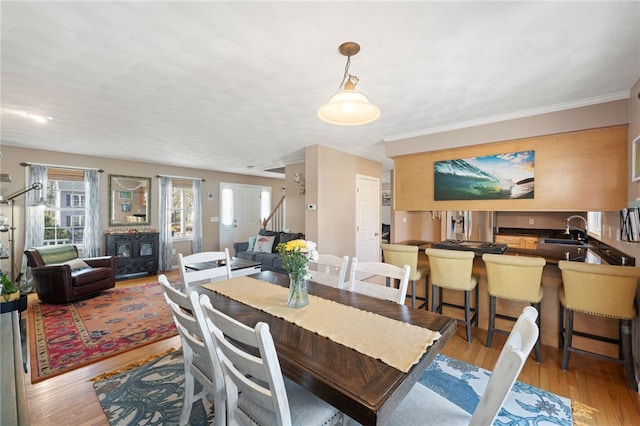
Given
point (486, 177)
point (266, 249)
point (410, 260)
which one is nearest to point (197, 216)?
point (266, 249)

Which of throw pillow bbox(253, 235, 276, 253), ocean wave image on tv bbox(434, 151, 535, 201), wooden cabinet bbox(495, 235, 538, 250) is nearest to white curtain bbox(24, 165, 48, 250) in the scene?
throw pillow bbox(253, 235, 276, 253)

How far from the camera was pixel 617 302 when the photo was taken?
212 centimetres

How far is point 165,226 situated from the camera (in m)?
6.07

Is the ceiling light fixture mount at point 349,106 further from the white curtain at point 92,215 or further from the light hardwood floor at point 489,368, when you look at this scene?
the white curtain at point 92,215

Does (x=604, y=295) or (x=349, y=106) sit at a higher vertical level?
(x=349, y=106)

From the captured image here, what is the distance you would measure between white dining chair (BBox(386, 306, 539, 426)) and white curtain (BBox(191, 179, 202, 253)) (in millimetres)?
6350

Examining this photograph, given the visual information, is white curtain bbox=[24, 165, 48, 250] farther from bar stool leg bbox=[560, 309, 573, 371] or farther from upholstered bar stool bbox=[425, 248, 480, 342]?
bar stool leg bbox=[560, 309, 573, 371]

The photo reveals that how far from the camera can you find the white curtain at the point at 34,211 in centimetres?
454

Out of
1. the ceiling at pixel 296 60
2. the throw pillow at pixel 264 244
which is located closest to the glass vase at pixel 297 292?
the ceiling at pixel 296 60

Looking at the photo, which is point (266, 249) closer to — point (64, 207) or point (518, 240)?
point (64, 207)

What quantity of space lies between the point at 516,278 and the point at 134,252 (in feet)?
20.8

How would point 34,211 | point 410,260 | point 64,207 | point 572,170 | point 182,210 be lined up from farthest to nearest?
point 182,210, point 64,207, point 34,211, point 410,260, point 572,170

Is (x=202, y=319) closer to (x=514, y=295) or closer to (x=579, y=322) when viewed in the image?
(x=514, y=295)

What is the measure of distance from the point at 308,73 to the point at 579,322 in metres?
3.38
